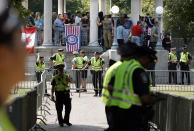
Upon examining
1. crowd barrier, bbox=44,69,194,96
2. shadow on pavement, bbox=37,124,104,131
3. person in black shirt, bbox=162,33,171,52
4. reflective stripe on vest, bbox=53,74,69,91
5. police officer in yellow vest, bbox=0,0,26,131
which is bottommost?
shadow on pavement, bbox=37,124,104,131

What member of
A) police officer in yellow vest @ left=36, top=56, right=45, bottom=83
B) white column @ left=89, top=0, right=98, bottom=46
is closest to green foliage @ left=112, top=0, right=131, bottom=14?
white column @ left=89, top=0, right=98, bottom=46

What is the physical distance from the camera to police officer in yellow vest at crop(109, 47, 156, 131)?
607 centimetres

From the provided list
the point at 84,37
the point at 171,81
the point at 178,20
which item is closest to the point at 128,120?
the point at 171,81

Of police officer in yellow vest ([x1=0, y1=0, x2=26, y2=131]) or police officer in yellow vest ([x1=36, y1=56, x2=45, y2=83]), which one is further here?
police officer in yellow vest ([x1=36, y1=56, x2=45, y2=83])

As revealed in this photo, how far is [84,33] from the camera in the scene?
29.7 meters

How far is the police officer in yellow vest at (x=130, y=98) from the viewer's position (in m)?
6.07

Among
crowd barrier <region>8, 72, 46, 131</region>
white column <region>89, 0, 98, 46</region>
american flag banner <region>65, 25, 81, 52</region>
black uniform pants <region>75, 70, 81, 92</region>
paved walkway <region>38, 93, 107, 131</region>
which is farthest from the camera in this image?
white column <region>89, 0, 98, 46</region>

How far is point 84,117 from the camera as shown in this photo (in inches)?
559

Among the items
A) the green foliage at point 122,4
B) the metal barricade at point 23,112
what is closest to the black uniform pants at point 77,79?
the metal barricade at point 23,112

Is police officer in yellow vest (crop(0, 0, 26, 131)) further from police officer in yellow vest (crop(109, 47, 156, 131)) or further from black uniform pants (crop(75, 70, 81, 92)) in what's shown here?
black uniform pants (crop(75, 70, 81, 92))

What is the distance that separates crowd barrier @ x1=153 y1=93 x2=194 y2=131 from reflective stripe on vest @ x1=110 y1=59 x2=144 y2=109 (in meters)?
1.84

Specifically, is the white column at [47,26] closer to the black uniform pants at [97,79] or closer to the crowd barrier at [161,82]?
the crowd barrier at [161,82]

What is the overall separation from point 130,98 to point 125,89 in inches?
4.9

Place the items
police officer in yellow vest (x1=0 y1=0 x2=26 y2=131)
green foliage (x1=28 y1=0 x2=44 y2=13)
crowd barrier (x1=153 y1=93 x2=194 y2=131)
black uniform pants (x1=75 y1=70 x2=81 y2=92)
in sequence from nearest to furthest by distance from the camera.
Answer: police officer in yellow vest (x1=0 y1=0 x2=26 y2=131), crowd barrier (x1=153 y1=93 x2=194 y2=131), black uniform pants (x1=75 y1=70 x2=81 y2=92), green foliage (x1=28 y1=0 x2=44 y2=13)
